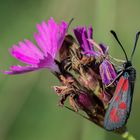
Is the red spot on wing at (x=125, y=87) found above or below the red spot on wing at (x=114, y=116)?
above

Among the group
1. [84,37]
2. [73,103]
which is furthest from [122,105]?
[84,37]

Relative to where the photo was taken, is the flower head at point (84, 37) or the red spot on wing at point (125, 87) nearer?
the red spot on wing at point (125, 87)

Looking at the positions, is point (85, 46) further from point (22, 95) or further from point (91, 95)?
point (22, 95)

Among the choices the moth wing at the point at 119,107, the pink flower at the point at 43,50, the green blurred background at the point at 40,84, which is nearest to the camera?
the moth wing at the point at 119,107

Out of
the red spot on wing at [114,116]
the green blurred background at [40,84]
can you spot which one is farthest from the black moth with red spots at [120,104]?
the green blurred background at [40,84]

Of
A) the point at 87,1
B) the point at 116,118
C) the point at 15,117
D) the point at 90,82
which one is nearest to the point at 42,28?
the point at 90,82

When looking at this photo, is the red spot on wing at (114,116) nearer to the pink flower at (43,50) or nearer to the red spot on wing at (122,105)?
the red spot on wing at (122,105)
